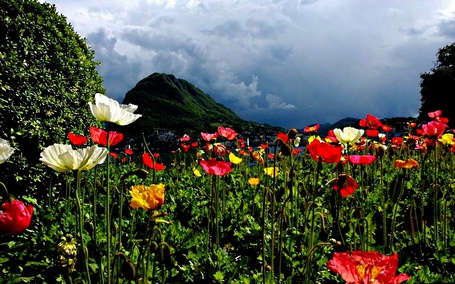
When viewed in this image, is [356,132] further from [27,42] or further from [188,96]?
[188,96]

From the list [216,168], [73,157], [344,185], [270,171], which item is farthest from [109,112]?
[270,171]

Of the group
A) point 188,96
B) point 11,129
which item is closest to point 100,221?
point 11,129

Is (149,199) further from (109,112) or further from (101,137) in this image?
(101,137)

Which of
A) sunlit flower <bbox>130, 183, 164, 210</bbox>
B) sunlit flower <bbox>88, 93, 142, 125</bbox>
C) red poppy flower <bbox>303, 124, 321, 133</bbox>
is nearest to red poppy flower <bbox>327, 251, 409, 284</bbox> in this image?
sunlit flower <bbox>130, 183, 164, 210</bbox>

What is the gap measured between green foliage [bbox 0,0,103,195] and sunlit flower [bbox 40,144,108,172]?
8.62 ft

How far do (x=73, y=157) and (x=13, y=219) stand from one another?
0.98ft

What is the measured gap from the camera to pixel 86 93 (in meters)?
5.22

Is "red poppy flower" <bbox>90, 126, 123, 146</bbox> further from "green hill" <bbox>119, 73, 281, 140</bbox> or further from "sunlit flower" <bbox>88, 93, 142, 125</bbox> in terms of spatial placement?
"green hill" <bbox>119, 73, 281, 140</bbox>

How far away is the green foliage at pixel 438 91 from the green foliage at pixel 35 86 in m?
22.7

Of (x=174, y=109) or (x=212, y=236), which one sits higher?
(x=174, y=109)

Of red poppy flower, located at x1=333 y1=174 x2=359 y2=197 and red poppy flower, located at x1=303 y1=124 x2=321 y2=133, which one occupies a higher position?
red poppy flower, located at x1=303 y1=124 x2=321 y2=133

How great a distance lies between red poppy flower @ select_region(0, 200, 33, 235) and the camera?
51.1 inches

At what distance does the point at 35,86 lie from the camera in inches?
164

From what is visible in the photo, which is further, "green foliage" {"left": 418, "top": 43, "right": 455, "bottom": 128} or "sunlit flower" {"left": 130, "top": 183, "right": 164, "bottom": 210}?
"green foliage" {"left": 418, "top": 43, "right": 455, "bottom": 128}
